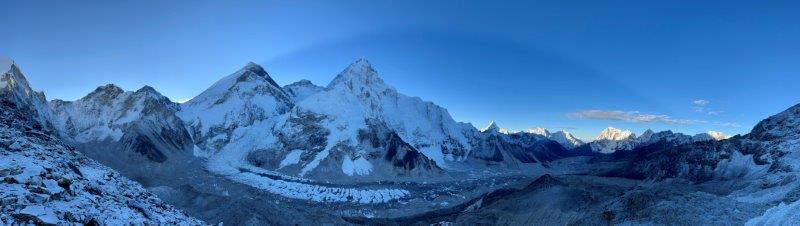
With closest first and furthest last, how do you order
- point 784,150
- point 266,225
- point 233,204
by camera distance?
1. point 266,225
2. point 233,204
3. point 784,150

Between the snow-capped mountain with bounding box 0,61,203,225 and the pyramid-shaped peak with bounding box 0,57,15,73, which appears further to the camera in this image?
the pyramid-shaped peak with bounding box 0,57,15,73

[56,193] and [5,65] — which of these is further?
[5,65]

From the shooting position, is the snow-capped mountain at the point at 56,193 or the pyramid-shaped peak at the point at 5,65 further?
the pyramid-shaped peak at the point at 5,65

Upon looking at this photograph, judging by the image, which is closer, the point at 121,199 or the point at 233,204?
the point at 121,199

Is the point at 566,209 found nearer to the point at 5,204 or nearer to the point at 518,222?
the point at 518,222

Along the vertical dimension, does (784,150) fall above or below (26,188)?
above

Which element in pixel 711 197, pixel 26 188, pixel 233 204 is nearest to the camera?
pixel 26 188

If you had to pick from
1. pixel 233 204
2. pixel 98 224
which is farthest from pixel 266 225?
pixel 98 224

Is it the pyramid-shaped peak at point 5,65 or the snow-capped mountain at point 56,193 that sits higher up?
the pyramid-shaped peak at point 5,65
